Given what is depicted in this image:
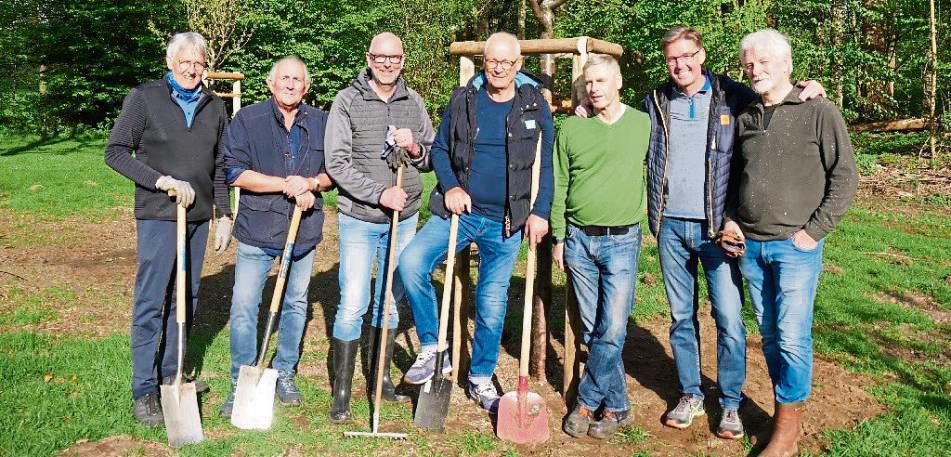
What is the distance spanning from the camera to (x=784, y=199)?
3789 mm

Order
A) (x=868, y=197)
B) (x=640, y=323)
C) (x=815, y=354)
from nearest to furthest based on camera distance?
(x=815, y=354) < (x=640, y=323) < (x=868, y=197)

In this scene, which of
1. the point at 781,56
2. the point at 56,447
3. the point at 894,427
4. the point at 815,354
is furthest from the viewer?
the point at 815,354

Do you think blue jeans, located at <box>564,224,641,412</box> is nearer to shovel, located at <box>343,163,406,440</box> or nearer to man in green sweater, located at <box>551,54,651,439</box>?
man in green sweater, located at <box>551,54,651,439</box>

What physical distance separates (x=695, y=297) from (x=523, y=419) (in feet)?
4.13

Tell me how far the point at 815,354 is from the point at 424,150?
11.8 feet

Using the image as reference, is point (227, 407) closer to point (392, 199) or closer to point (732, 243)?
point (392, 199)

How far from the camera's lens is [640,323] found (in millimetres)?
6656

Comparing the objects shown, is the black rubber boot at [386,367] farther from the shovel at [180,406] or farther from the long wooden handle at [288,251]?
the shovel at [180,406]

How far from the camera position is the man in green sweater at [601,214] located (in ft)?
13.3

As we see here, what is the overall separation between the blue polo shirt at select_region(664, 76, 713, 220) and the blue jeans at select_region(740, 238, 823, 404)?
0.39m

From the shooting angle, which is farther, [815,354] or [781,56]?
[815,354]

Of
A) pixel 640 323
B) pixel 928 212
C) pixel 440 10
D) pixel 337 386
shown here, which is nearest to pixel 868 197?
pixel 928 212

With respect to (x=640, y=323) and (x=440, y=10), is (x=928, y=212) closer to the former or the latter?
(x=640, y=323)

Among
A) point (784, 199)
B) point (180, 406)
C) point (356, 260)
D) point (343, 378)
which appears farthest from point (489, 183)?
point (180, 406)
